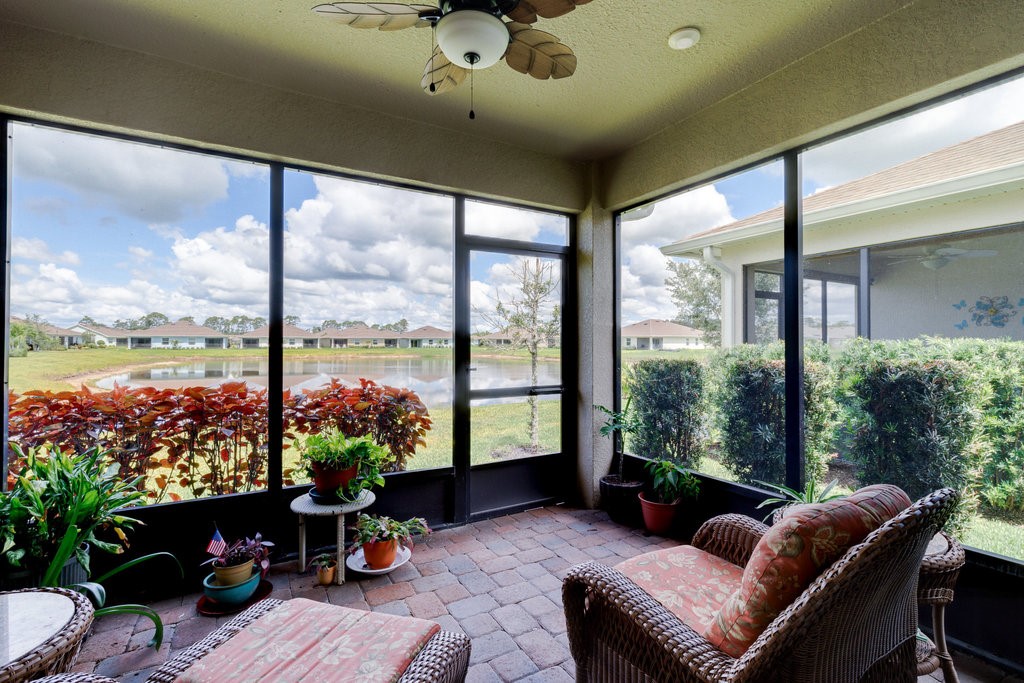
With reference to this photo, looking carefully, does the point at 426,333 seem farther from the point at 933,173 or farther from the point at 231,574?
the point at 933,173

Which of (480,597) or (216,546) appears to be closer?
(216,546)

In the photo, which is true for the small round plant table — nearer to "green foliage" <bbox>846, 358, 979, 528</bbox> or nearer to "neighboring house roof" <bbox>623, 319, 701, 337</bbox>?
"neighboring house roof" <bbox>623, 319, 701, 337</bbox>

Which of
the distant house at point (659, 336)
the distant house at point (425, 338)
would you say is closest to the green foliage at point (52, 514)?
the distant house at point (425, 338)

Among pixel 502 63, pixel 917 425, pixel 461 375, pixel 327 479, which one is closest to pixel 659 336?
pixel 461 375

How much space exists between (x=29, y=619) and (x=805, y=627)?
84.8 inches

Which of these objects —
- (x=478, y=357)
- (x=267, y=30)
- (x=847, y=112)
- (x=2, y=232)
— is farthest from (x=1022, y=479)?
(x=2, y=232)

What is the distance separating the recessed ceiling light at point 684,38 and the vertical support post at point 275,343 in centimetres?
243

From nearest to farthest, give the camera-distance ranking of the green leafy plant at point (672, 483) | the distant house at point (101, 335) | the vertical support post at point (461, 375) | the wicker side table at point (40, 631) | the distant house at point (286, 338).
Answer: the wicker side table at point (40, 631)
the distant house at point (101, 335)
the distant house at point (286, 338)
the green leafy plant at point (672, 483)
the vertical support post at point (461, 375)

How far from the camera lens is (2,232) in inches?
93.4

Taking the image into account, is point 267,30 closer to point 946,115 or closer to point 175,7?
point 175,7

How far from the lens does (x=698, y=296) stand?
11.5ft

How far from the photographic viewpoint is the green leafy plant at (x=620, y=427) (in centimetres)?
377

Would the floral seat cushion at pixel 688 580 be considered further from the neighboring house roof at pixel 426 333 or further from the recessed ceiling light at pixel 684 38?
the recessed ceiling light at pixel 684 38

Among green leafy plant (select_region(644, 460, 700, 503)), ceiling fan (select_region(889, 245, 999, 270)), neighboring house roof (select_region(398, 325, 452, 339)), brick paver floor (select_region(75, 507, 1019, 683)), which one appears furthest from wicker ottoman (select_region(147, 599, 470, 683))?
ceiling fan (select_region(889, 245, 999, 270))
